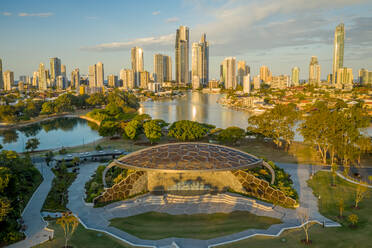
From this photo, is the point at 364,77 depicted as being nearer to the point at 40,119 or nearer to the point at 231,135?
the point at 231,135

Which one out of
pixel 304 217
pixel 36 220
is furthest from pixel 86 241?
pixel 304 217

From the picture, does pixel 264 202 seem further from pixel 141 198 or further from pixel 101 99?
pixel 101 99

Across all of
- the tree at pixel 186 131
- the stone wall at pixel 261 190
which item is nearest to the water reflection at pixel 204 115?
the tree at pixel 186 131

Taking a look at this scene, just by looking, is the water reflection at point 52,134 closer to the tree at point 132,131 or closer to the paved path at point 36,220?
the tree at point 132,131

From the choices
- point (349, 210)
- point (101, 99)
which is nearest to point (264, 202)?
point (349, 210)

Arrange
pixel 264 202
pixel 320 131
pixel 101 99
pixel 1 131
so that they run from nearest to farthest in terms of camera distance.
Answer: pixel 264 202
pixel 320 131
pixel 1 131
pixel 101 99

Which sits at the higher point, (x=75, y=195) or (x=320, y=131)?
(x=320, y=131)

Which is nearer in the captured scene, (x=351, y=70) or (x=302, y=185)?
(x=302, y=185)

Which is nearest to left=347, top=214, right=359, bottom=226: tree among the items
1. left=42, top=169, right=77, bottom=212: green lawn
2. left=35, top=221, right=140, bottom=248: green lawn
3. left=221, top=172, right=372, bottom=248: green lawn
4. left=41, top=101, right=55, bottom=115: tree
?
left=221, top=172, right=372, bottom=248: green lawn
